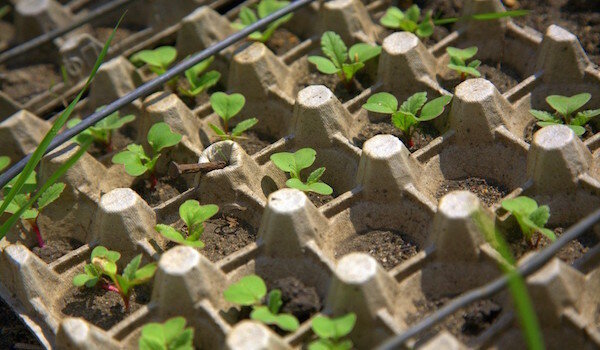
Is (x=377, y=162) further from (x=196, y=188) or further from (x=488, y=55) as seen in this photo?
(x=488, y=55)

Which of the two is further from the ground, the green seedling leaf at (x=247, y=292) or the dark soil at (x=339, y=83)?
the dark soil at (x=339, y=83)

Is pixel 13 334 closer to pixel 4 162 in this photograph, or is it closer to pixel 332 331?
pixel 4 162

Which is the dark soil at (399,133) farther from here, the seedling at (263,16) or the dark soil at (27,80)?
the dark soil at (27,80)

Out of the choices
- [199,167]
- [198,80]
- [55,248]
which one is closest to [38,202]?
[55,248]

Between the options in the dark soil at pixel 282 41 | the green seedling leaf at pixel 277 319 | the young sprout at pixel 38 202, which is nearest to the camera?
the green seedling leaf at pixel 277 319

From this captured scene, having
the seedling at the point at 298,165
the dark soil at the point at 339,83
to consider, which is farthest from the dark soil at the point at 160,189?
the dark soil at the point at 339,83

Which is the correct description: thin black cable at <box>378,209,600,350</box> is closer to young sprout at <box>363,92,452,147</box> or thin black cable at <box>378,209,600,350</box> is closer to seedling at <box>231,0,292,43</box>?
young sprout at <box>363,92,452,147</box>
